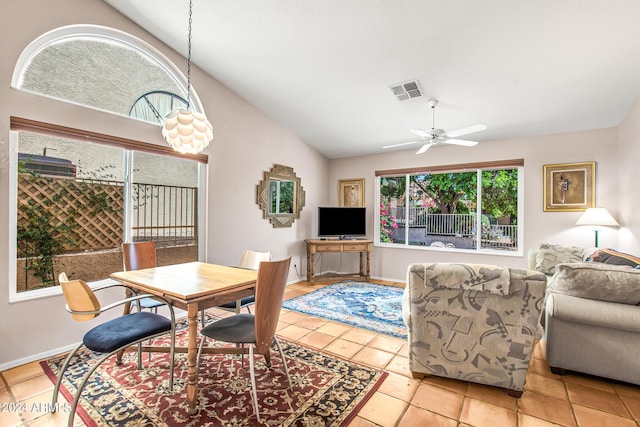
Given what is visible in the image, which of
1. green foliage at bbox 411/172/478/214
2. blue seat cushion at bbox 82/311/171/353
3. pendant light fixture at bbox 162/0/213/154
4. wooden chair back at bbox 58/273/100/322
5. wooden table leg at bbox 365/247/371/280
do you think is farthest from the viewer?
wooden table leg at bbox 365/247/371/280

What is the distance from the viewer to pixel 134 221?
3.23 metres

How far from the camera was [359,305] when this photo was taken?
393 centimetres

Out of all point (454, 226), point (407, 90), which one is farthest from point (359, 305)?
point (407, 90)

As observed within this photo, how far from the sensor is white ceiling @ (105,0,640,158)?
2.34 meters

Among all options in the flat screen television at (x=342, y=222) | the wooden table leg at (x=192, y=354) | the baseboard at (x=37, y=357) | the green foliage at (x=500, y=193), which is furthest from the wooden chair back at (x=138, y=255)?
the green foliage at (x=500, y=193)

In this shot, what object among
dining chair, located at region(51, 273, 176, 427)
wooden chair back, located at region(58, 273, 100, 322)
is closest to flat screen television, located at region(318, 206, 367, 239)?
dining chair, located at region(51, 273, 176, 427)

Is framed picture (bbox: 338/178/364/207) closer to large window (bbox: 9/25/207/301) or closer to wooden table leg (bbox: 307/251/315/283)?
wooden table leg (bbox: 307/251/315/283)

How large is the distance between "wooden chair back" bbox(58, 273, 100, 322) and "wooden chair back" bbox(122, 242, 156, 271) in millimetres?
1027

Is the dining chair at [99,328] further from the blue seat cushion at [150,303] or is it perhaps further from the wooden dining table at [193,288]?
the blue seat cushion at [150,303]

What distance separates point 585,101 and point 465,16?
2119 mm

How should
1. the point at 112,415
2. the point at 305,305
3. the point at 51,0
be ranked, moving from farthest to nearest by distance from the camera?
the point at 305,305 → the point at 51,0 → the point at 112,415

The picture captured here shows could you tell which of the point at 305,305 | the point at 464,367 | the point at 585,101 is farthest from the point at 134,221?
the point at 585,101

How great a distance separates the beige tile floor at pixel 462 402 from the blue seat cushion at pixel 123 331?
460 mm

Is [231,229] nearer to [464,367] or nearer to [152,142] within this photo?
[152,142]
